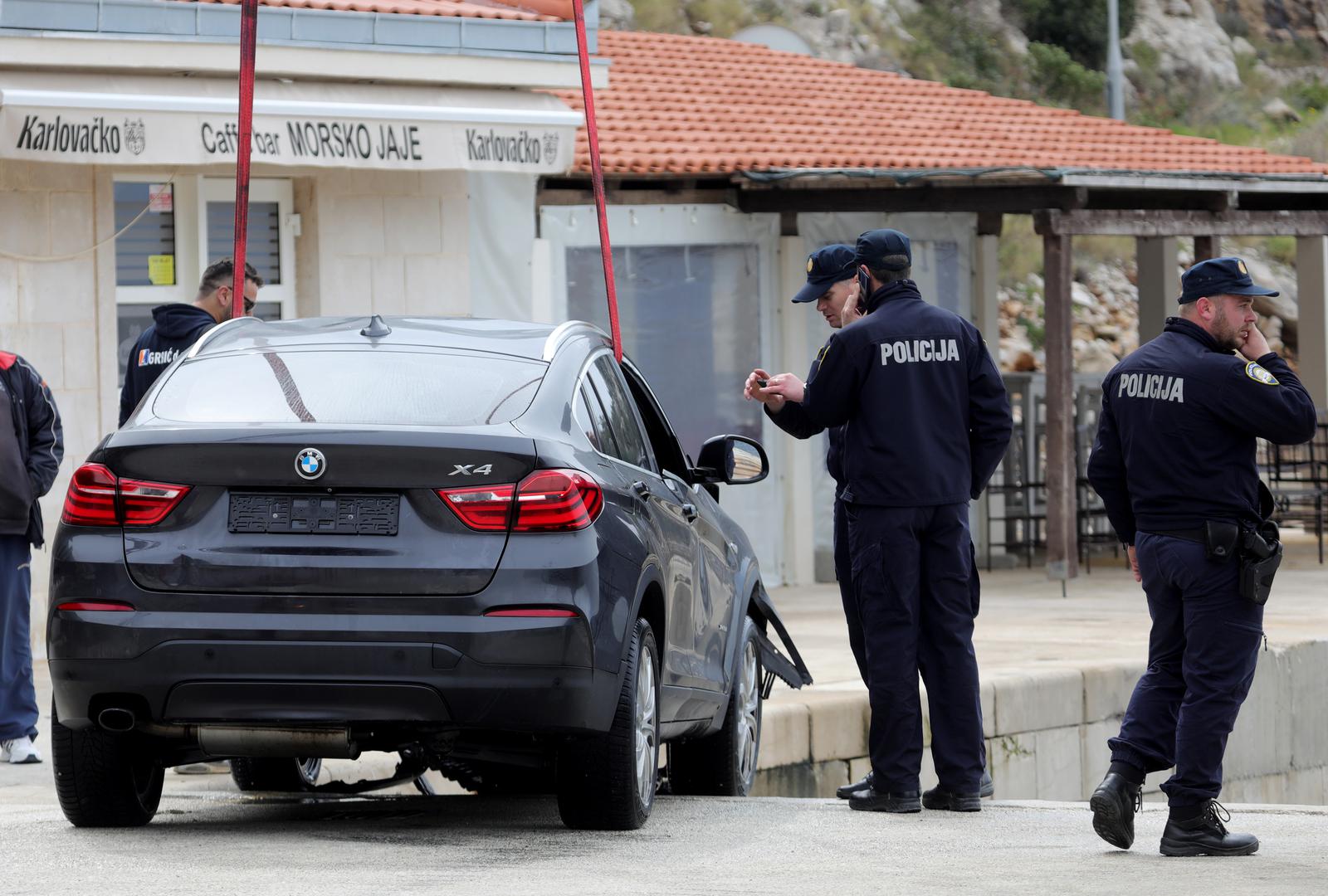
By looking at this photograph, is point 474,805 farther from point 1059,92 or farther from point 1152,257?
point 1059,92

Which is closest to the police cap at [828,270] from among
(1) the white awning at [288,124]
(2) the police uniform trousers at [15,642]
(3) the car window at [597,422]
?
(3) the car window at [597,422]

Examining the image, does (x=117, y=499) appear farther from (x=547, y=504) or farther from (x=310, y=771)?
(x=310, y=771)

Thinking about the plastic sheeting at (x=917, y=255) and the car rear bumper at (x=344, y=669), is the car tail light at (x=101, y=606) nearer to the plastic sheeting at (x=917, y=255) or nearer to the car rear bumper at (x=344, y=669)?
the car rear bumper at (x=344, y=669)

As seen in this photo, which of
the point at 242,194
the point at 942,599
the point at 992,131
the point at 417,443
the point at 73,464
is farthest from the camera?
the point at 992,131

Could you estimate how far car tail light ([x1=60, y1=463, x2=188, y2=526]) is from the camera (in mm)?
6008

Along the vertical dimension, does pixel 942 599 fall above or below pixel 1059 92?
below

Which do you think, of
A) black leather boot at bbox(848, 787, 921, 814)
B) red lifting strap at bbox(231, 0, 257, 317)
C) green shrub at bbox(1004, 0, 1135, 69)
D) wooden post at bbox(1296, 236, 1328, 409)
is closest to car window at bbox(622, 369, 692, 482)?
black leather boot at bbox(848, 787, 921, 814)

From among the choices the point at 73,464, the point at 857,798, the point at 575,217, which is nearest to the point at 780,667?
the point at 857,798

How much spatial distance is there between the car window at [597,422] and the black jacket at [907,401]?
972mm

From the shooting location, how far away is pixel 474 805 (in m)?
7.60

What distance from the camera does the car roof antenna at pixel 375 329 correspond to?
680cm

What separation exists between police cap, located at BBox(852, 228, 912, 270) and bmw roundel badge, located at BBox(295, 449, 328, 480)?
2.41 meters

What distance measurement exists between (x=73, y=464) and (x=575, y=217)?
16.6 ft

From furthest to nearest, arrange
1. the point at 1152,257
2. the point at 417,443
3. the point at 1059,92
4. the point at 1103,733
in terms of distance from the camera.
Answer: the point at 1059,92 < the point at 1152,257 < the point at 1103,733 < the point at 417,443
